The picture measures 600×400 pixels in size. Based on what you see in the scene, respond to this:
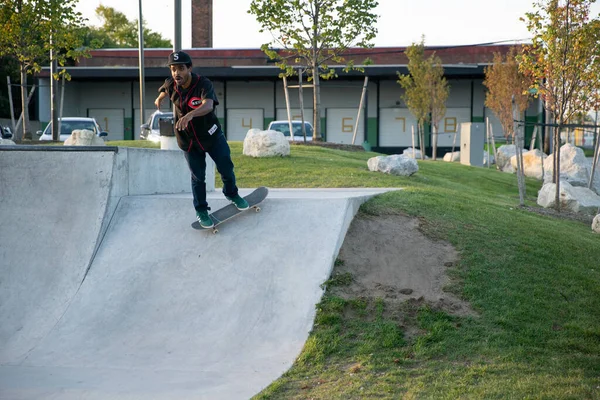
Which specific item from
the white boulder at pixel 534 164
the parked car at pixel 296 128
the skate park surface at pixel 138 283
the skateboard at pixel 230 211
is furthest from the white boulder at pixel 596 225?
the parked car at pixel 296 128

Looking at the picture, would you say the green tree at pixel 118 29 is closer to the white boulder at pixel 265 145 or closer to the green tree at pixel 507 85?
the green tree at pixel 507 85

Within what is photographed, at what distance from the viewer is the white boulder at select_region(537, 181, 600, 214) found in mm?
15281

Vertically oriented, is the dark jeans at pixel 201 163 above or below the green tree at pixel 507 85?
below

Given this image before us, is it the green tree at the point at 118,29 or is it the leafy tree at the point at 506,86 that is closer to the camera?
the leafy tree at the point at 506,86

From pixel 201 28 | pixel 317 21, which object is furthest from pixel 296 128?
pixel 201 28

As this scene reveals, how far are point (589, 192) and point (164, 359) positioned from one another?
1263 centimetres

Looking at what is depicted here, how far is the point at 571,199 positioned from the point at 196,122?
10.6 m

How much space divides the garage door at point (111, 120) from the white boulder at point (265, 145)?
28.8 meters

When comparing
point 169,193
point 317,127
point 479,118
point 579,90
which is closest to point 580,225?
point 579,90

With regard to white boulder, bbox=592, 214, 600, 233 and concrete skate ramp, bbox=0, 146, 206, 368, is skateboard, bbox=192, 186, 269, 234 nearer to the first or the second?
concrete skate ramp, bbox=0, 146, 206, 368

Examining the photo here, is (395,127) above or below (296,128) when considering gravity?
above

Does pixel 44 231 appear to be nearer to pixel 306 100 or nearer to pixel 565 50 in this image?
pixel 565 50

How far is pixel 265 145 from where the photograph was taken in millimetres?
17047

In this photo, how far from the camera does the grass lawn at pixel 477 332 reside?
17.5 ft
